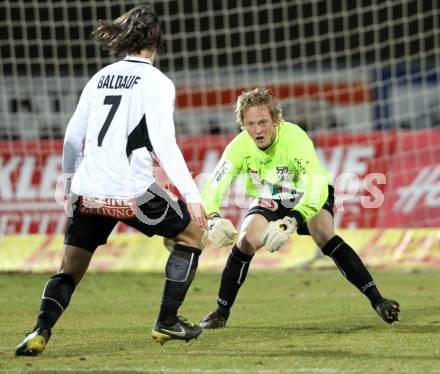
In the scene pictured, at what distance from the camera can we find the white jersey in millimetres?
5836

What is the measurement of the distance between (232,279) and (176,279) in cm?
143

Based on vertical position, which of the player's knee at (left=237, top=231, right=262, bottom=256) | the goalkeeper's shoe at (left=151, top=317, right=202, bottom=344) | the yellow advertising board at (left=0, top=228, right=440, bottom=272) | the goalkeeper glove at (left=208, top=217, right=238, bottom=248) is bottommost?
the yellow advertising board at (left=0, top=228, right=440, bottom=272)

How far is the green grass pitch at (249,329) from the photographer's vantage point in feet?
18.4

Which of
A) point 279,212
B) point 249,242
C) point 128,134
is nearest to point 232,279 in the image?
point 249,242

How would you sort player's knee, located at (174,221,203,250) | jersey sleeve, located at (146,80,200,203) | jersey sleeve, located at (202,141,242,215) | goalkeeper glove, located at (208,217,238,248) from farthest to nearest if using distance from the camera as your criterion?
jersey sleeve, located at (202,141,242,215)
goalkeeper glove, located at (208,217,238,248)
player's knee, located at (174,221,203,250)
jersey sleeve, located at (146,80,200,203)

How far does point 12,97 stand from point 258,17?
5156mm

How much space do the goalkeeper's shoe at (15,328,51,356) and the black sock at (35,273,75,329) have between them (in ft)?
0.13

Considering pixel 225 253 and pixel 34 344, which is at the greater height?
pixel 34 344

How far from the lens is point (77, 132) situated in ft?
19.9

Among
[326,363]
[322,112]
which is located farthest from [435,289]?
[322,112]

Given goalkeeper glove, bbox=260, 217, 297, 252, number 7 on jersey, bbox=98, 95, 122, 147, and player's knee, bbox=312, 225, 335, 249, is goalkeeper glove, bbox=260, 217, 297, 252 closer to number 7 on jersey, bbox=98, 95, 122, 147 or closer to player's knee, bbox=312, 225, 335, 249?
player's knee, bbox=312, 225, 335, 249

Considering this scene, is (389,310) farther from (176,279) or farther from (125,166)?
(125,166)

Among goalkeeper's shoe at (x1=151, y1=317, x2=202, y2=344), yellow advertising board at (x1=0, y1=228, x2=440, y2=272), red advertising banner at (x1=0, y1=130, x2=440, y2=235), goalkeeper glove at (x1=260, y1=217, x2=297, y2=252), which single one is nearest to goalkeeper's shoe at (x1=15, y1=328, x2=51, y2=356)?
goalkeeper's shoe at (x1=151, y1=317, x2=202, y2=344)

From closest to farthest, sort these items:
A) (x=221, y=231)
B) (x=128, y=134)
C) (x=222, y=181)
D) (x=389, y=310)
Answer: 1. (x=128, y=134)
2. (x=221, y=231)
3. (x=389, y=310)
4. (x=222, y=181)
